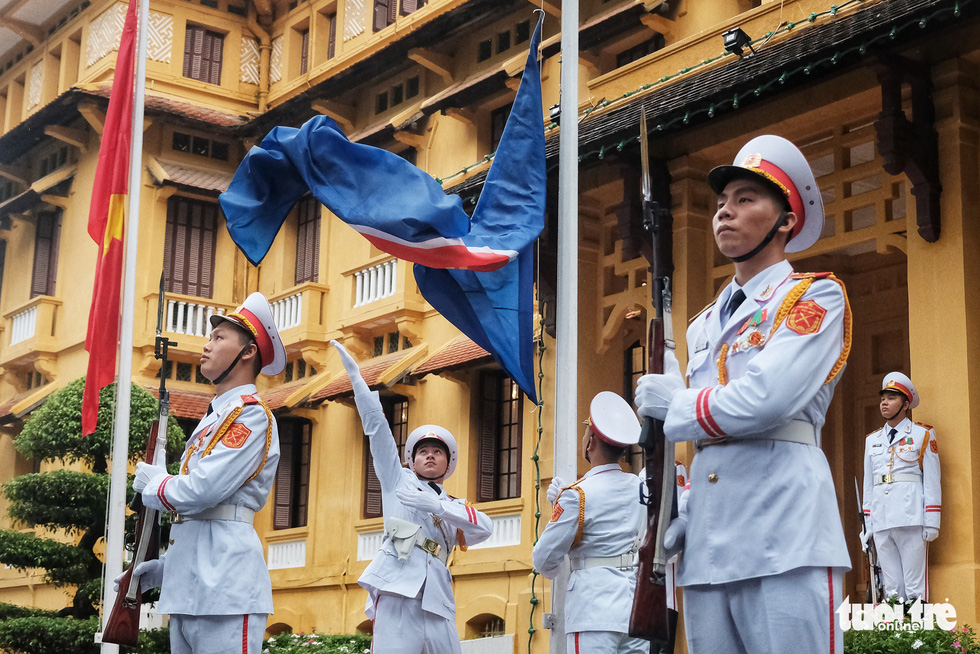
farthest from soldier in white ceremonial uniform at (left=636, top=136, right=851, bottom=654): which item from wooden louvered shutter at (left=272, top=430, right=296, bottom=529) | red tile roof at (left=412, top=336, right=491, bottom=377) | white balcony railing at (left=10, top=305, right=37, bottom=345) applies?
white balcony railing at (left=10, top=305, right=37, bottom=345)

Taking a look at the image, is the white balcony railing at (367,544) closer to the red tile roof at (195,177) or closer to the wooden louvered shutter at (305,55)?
the red tile roof at (195,177)

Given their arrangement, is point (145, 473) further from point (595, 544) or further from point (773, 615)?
point (773, 615)

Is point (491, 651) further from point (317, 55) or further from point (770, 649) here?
point (317, 55)

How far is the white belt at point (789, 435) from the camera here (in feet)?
13.5

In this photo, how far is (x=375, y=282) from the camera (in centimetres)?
2120

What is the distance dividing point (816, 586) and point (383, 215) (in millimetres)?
4456

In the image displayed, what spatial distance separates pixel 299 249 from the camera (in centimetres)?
2412

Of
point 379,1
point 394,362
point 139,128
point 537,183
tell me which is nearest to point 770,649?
point 537,183

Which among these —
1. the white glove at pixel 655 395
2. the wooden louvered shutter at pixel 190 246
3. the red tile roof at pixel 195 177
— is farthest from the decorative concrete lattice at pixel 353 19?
the white glove at pixel 655 395

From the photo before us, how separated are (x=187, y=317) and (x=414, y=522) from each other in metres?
17.1

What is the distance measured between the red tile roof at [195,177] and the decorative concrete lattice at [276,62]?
7.13ft

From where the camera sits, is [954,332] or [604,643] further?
[954,332]

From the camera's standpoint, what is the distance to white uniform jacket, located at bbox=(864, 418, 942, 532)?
35.1 feet

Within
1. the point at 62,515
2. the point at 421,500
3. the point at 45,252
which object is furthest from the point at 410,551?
the point at 45,252
